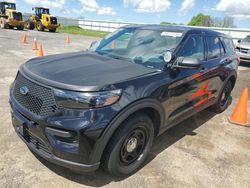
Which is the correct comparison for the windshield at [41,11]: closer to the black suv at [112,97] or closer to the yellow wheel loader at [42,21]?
the yellow wheel loader at [42,21]

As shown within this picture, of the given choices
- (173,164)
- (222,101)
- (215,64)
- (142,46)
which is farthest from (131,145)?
(222,101)

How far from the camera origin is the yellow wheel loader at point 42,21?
29875 mm

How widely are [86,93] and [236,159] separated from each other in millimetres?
2644

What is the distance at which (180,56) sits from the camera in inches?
135

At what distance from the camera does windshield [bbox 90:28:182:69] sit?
3.36m

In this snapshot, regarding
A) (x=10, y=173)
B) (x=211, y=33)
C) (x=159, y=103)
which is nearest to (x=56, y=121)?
(x=10, y=173)

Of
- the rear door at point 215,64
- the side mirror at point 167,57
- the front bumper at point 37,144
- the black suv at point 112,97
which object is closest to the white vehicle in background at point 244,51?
the rear door at point 215,64

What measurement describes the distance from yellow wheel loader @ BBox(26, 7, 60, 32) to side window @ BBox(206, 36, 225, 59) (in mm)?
28521

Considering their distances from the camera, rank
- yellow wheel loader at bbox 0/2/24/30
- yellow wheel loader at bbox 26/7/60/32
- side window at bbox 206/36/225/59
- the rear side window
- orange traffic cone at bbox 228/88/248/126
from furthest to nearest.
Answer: yellow wheel loader at bbox 26/7/60/32
yellow wheel loader at bbox 0/2/24/30
the rear side window
orange traffic cone at bbox 228/88/248/126
side window at bbox 206/36/225/59

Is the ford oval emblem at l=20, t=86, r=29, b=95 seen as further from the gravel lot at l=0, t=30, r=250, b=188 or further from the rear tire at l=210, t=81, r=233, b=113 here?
the rear tire at l=210, t=81, r=233, b=113

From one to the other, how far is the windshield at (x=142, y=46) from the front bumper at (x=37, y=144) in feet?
5.10

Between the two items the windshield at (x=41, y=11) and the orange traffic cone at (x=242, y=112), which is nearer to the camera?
the orange traffic cone at (x=242, y=112)

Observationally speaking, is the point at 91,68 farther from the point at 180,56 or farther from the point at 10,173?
the point at 10,173

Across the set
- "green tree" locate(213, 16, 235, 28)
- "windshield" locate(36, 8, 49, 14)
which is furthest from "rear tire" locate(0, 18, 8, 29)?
"green tree" locate(213, 16, 235, 28)
